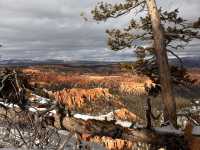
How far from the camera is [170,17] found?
2011 cm

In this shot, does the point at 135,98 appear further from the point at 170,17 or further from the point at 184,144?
the point at 184,144

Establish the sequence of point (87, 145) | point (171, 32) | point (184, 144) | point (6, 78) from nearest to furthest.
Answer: point (184, 144), point (6, 78), point (87, 145), point (171, 32)

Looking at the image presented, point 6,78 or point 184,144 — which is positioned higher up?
point 6,78

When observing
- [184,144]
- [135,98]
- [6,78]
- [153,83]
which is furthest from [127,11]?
[135,98]

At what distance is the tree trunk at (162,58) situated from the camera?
706 inches

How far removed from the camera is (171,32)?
19.7 metres

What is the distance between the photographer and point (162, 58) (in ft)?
60.0

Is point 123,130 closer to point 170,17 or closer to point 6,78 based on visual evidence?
point 6,78

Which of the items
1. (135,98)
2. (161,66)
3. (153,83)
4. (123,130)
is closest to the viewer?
(123,130)

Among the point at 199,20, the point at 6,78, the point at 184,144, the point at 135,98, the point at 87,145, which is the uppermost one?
the point at 199,20

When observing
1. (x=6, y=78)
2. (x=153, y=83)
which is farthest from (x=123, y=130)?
(x=153, y=83)

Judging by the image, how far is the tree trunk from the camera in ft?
58.9

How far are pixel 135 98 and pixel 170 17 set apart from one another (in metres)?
97.5

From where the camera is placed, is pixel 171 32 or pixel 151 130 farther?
pixel 171 32
